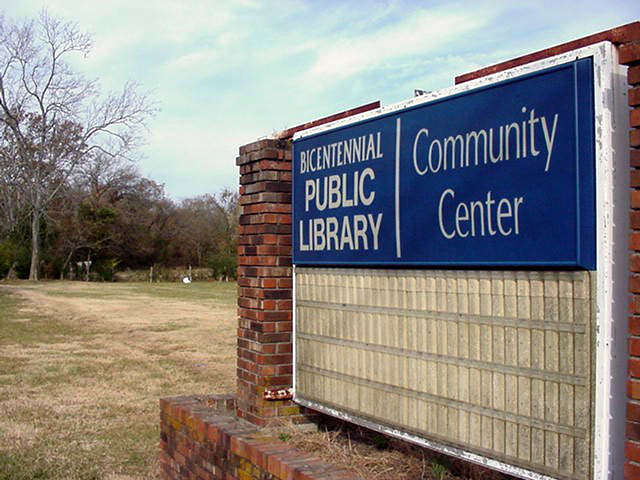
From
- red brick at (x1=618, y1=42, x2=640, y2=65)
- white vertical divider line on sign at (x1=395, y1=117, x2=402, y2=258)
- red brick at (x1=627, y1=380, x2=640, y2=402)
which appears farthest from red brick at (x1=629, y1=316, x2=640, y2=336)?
white vertical divider line on sign at (x1=395, y1=117, x2=402, y2=258)

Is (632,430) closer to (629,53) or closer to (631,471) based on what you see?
(631,471)

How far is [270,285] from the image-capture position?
5090 mm

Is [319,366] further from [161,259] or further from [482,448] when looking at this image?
[161,259]

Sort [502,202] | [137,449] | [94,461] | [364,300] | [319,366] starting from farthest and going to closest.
→ [137,449] < [94,461] < [319,366] < [364,300] < [502,202]

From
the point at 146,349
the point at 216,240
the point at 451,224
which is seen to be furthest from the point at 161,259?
the point at 451,224

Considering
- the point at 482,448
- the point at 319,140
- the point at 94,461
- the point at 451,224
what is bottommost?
the point at 94,461

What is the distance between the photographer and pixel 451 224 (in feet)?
11.7

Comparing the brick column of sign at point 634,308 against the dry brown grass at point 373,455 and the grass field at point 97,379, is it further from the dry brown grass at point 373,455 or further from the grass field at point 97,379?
the grass field at point 97,379

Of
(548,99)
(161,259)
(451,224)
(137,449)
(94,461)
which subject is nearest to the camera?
(548,99)

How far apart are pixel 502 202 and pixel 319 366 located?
74.0 inches

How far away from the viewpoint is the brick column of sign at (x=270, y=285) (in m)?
5.07

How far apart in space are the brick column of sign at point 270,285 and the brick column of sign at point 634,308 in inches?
107

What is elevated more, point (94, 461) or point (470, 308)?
point (470, 308)

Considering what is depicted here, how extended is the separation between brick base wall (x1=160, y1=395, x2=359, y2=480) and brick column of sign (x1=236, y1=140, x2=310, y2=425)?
0.85ft
